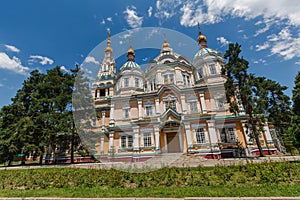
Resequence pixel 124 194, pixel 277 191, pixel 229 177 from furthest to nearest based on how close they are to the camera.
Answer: pixel 229 177, pixel 124 194, pixel 277 191

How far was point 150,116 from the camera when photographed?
19.2m

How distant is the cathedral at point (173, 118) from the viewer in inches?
647

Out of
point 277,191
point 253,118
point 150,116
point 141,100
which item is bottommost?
point 277,191

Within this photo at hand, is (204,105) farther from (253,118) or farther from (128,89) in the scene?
(128,89)

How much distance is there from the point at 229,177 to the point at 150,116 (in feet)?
43.7

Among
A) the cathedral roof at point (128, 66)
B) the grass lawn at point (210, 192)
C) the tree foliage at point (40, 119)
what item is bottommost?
the grass lawn at point (210, 192)

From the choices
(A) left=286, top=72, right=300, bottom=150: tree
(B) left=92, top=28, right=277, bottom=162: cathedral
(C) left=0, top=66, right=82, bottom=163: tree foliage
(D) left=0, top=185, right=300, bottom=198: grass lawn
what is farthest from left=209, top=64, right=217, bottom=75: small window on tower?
(C) left=0, top=66, right=82, bottom=163: tree foliage

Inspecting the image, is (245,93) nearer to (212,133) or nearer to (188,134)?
(212,133)

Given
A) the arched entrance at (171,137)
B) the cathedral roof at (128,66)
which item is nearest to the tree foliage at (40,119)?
the cathedral roof at (128,66)

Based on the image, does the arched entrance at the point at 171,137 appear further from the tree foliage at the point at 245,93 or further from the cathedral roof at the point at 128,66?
the cathedral roof at the point at 128,66

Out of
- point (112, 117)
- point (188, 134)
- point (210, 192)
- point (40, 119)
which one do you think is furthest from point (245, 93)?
point (40, 119)

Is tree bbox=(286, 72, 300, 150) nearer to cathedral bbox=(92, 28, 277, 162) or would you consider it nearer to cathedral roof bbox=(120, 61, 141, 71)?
cathedral bbox=(92, 28, 277, 162)

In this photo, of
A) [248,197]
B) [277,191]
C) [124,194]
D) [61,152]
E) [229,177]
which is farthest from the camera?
[61,152]

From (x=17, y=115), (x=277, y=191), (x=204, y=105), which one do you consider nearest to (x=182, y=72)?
(x=204, y=105)
